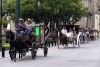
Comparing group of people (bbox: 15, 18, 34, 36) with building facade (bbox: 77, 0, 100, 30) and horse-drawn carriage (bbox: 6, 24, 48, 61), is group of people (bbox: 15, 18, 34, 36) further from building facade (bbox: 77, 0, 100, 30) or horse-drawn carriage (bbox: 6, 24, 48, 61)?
building facade (bbox: 77, 0, 100, 30)

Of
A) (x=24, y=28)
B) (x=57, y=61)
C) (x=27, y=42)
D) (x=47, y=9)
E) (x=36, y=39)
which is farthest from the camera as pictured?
(x=47, y=9)

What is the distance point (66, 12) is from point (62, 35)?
30570mm

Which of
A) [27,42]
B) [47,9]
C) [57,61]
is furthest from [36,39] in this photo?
[47,9]

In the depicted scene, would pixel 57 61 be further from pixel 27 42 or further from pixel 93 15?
pixel 93 15

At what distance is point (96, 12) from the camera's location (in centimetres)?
12362

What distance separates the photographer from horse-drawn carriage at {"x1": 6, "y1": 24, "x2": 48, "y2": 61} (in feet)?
65.8

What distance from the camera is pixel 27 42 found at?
2122cm

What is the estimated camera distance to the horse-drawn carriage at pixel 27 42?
20.0 m

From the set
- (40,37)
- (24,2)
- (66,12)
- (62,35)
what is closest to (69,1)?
(66,12)

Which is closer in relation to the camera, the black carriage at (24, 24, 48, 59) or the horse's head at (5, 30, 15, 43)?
the horse's head at (5, 30, 15, 43)

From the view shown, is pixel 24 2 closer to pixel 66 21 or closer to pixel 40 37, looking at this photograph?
pixel 66 21

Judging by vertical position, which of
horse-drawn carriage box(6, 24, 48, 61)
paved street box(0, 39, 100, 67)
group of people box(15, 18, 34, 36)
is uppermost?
group of people box(15, 18, 34, 36)

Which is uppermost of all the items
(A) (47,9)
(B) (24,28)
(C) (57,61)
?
(A) (47,9)

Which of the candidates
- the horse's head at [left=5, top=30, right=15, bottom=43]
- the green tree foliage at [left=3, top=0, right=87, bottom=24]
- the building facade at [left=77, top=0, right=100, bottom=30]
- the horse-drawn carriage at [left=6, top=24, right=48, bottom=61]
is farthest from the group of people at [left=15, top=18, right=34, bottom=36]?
the building facade at [left=77, top=0, right=100, bottom=30]
